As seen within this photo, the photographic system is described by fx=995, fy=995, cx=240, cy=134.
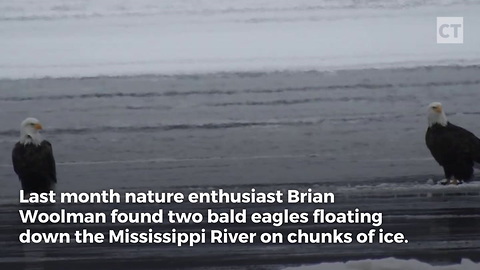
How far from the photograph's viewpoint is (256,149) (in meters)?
12.5

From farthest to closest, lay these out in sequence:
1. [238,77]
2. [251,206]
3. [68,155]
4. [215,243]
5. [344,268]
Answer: [238,77], [68,155], [251,206], [215,243], [344,268]

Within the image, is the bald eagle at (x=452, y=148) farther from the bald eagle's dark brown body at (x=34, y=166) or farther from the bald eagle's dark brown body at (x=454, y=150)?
the bald eagle's dark brown body at (x=34, y=166)

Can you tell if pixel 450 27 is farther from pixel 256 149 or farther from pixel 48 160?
pixel 48 160

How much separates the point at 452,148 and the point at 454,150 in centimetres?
3

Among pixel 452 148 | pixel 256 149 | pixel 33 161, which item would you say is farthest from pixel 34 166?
pixel 452 148

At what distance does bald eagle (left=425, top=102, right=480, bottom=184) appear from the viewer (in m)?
9.57

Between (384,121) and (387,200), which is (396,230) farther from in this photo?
(384,121)

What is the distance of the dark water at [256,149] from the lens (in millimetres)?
6711

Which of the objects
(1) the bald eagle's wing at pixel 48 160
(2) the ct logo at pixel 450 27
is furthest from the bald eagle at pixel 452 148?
(2) the ct logo at pixel 450 27

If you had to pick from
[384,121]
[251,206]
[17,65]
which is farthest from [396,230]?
[17,65]

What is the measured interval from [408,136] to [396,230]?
5.94 m

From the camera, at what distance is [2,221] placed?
8.18 metres

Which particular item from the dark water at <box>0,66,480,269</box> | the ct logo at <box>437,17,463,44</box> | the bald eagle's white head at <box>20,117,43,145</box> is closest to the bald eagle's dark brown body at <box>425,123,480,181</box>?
the dark water at <box>0,66,480,269</box>

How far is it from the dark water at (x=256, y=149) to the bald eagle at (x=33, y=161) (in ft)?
0.87
